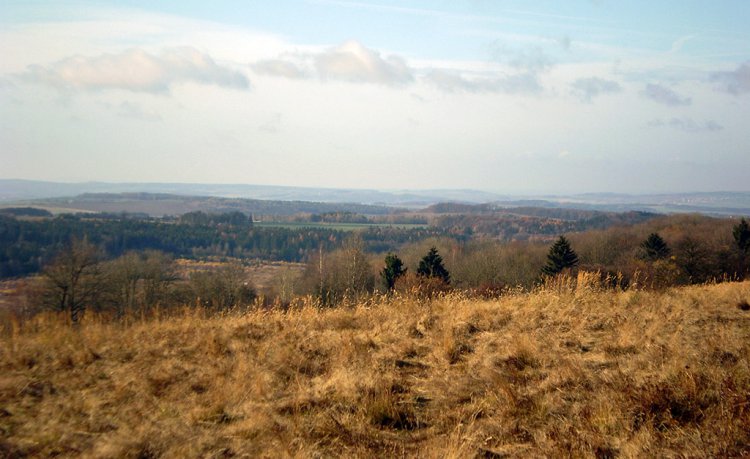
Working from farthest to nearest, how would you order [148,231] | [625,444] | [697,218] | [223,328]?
[148,231]
[697,218]
[223,328]
[625,444]

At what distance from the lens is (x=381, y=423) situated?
488cm

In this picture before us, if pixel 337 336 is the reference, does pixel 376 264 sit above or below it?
below

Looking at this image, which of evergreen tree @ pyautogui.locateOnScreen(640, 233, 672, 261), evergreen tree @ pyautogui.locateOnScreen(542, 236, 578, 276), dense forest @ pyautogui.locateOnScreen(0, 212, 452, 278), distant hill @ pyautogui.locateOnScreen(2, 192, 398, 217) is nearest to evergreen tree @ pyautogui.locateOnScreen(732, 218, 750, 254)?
evergreen tree @ pyautogui.locateOnScreen(640, 233, 672, 261)

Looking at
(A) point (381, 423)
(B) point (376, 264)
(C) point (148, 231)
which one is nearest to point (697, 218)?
(B) point (376, 264)

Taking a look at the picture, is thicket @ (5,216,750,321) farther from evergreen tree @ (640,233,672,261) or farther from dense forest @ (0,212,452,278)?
dense forest @ (0,212,452,278)

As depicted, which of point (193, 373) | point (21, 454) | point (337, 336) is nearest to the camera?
point (21, 454)

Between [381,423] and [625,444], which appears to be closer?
[625,444]

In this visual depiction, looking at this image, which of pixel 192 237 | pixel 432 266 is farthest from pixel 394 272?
pixel 192 237

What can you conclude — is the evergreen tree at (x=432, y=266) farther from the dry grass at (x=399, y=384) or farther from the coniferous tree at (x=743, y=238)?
the dry grass at (x=399, y=384)

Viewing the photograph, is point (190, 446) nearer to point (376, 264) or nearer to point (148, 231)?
point (376, 264)

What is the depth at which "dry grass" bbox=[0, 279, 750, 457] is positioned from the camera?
4363 mm

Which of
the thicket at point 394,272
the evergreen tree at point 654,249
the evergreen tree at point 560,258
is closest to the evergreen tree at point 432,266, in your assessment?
the thicket at point 394,272

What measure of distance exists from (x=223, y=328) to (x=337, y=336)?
2154 mm

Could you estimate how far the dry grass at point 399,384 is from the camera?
436 centimetres
